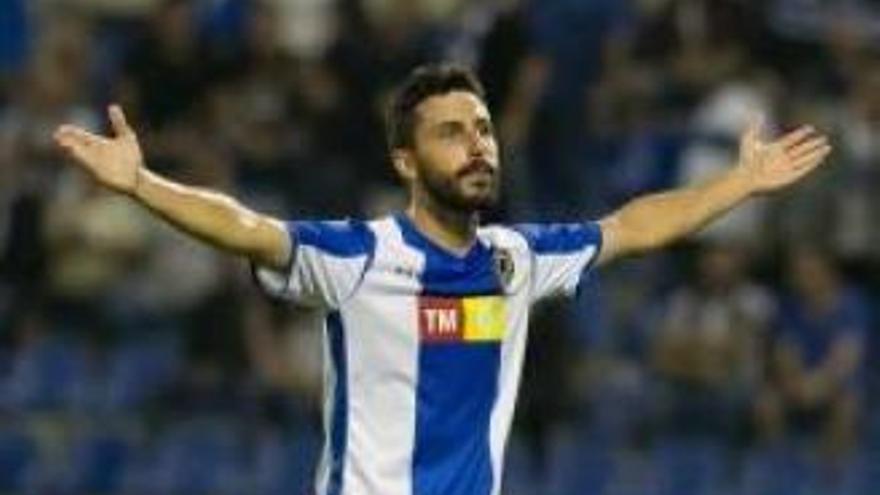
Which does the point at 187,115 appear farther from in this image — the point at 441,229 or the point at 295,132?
the point at 441,229

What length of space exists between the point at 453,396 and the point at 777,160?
1281mm

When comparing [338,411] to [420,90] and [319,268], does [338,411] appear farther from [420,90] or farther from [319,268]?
[420,90]

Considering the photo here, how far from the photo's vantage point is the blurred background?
12.6m

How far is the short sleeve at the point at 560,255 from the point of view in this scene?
7.51 meters

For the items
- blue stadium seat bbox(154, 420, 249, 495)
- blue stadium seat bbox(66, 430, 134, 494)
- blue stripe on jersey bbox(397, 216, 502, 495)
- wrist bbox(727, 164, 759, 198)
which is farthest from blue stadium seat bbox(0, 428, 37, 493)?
blue stripe on jersey bbox(397, 216, 502, 495)

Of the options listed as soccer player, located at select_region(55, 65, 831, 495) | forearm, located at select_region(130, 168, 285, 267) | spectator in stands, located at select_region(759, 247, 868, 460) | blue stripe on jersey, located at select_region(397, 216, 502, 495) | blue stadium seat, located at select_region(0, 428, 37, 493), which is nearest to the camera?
forearm, located at select_region(130, 168, 285, 267)

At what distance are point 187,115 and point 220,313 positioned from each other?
997mm

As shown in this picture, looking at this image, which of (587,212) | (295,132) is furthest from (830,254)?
(295,132)

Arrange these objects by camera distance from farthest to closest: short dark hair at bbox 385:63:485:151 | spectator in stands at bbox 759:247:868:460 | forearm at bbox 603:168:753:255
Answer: spectator in stands at bbox 759:247:868:460 → forearm at bbox 603:168:753:255 → short dark hair at bbox 385:63:485:151

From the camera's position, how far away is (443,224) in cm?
727

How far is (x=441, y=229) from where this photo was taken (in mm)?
7277

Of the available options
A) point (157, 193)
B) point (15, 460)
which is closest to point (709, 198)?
point (157, 193)

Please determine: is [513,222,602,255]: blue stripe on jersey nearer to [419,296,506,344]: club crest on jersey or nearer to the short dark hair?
[419,296,506,344]: club crest on jersey

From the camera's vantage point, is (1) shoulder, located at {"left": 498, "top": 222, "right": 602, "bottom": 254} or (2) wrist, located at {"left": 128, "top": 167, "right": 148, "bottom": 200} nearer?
(2) wrist, located at {"left": 128, "top": 167, "right": 148, "bottom": 200}
